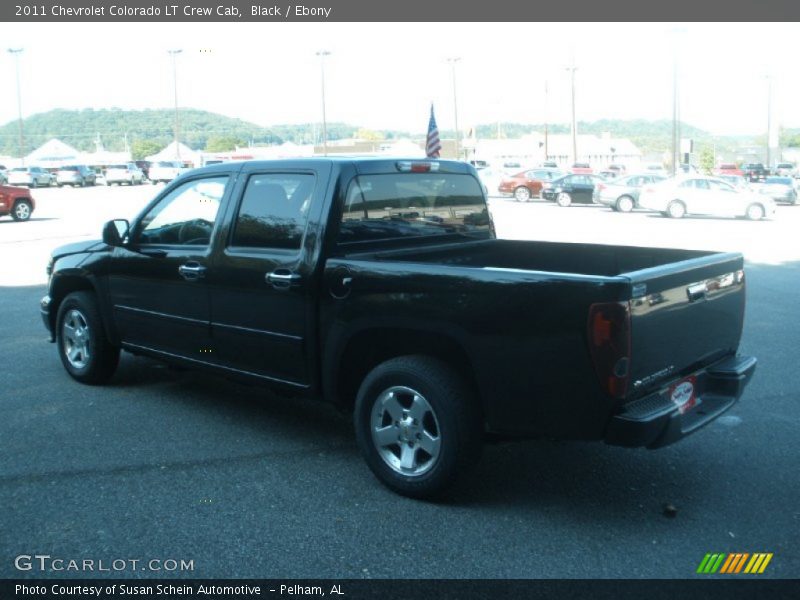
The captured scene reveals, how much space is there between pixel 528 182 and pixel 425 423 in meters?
→ 37.6

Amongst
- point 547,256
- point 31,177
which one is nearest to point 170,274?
point 547,256

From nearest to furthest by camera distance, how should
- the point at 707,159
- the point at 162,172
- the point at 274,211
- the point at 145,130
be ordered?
the point at 274,211 → the point at 162,172 → the point at 707,159 → the point at 145,130

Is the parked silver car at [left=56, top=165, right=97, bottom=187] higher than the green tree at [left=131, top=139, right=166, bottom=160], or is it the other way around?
the green tree at [left=131, top=139, right=166, bottom=160]

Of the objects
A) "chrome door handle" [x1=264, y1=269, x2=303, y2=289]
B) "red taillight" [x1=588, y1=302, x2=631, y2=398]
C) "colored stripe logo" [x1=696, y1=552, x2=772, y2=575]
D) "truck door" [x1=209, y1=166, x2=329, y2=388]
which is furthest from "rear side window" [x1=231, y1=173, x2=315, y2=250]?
"colored stripe logo" [x1=696, y1=552, x2=772, y2=575]

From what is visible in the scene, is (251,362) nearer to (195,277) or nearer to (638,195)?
(195,277)

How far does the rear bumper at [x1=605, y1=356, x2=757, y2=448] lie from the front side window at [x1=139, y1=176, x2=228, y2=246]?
3109 mm

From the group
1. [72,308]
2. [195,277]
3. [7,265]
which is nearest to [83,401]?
[72,308]

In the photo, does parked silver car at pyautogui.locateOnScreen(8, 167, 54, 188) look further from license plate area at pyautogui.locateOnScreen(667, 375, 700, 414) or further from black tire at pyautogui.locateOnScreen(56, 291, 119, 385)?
license plate area at pyautogui.locateOnScreen(667, 375, 700, 414)

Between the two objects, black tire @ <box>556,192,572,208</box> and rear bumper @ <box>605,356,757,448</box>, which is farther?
black tire @ <box>556,192,572,208</box>

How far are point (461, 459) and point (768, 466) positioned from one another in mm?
2042

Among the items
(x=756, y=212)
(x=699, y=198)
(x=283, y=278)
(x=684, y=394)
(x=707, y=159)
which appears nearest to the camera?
(x=684, y=394)

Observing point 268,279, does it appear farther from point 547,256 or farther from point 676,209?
point 676,209

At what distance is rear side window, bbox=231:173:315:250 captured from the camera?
5184 mm

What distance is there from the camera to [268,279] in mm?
5156
